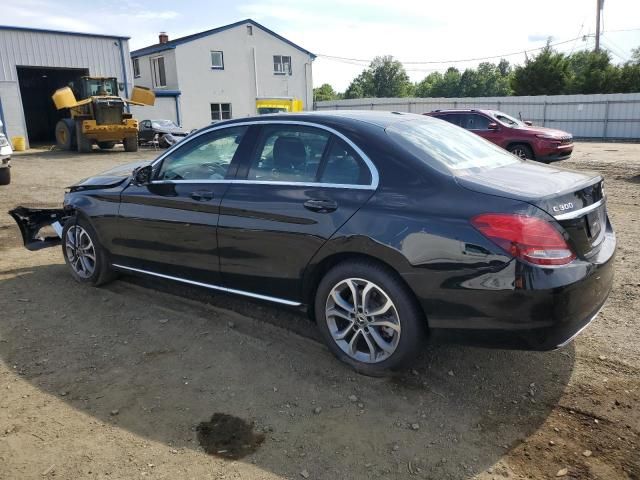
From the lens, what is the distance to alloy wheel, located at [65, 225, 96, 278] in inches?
203

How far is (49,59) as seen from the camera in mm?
25297

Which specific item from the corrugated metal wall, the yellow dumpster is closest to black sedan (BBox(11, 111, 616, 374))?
the yellow dumpster

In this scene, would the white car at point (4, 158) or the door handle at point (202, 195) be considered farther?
the white car at point (4, 158)

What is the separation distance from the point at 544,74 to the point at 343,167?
3744 centimetres

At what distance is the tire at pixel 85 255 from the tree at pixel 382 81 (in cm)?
8156

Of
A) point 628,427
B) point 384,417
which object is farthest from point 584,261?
point 384,417

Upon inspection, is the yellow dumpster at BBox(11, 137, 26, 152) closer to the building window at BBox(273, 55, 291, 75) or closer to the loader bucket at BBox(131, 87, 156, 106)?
the loader bucket at BBox(131, 87, 156, 106)

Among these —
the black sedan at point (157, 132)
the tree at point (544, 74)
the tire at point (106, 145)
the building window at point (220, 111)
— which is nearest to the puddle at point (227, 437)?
the tire at point (106, 145)

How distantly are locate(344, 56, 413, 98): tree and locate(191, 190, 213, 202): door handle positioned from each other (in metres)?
82.4

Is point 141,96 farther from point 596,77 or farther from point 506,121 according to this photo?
point 596,77

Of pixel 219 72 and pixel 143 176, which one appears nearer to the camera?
pixel 143 176

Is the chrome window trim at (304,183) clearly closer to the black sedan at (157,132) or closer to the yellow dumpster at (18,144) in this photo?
the black sedan at (157,132)

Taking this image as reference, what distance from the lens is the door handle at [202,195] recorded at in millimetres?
4069

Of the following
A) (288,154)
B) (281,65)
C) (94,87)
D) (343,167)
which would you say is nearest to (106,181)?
(288,154)
